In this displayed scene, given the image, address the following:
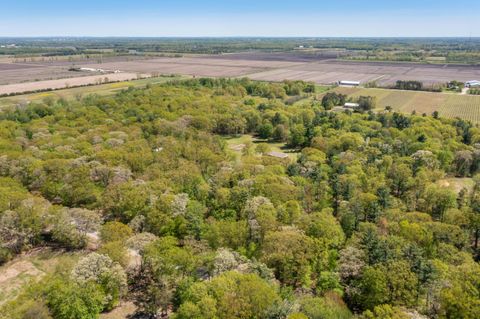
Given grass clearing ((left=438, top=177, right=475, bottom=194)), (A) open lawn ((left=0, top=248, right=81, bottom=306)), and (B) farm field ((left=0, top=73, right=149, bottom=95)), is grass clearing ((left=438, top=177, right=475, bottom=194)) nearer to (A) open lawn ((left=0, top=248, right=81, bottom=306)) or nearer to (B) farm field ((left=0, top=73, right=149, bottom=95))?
(A) open lawn ((left=0, top=248, right=81, bottom=306))

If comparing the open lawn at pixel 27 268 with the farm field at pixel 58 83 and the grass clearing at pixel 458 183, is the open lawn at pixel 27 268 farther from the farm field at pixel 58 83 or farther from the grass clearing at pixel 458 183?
the farm field at pixel 58 83

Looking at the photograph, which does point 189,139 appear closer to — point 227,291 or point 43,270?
point 43,270

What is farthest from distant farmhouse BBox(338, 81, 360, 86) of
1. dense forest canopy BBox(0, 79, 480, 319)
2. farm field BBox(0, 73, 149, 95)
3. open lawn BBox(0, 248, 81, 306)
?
open lawn BBox(0, 248, 81, 306)

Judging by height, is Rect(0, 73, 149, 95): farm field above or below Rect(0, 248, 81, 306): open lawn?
above

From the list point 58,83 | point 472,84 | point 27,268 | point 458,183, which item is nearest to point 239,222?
point 27,268

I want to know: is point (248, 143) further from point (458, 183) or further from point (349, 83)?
point (349, 83)
